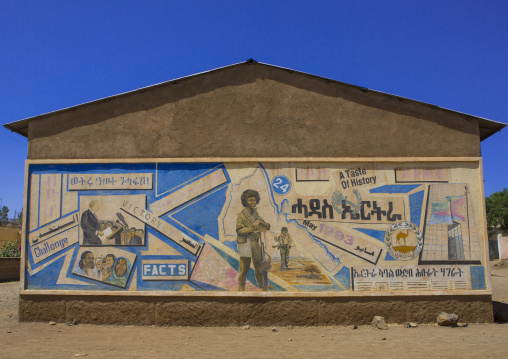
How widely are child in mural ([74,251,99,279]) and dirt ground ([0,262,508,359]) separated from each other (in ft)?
3.20

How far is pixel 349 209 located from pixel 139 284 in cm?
435

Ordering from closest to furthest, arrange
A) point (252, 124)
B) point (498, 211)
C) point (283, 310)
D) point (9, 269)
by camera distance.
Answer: point (283, 310) < point (252, 124) < point (9, 269) < point (498, 211)

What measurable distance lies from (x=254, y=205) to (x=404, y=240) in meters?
2.99

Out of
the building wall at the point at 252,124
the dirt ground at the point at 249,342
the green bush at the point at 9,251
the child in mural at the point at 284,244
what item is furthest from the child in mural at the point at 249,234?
the green bush at the point at 9,251

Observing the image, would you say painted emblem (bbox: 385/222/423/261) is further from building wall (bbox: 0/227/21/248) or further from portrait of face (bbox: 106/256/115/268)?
building wall (bbox: 0/227/21/248)

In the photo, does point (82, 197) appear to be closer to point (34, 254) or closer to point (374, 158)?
point (34, 254)

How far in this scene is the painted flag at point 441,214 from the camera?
8.83 metres

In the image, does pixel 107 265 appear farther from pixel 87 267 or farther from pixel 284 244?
pixel 284 244

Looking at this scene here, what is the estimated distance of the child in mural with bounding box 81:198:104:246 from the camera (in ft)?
29.4

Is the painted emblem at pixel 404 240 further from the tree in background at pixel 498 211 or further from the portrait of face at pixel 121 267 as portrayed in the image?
the tree in background at pixel 498 211

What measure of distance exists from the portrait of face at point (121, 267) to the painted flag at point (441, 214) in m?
6.04

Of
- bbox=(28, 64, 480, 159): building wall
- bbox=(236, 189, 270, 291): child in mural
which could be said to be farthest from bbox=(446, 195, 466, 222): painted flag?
bbox=(236, 189, 270, 291): child in mural

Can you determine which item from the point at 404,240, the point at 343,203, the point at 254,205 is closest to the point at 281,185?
the point at 254,205

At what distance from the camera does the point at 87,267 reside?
29.2ft
